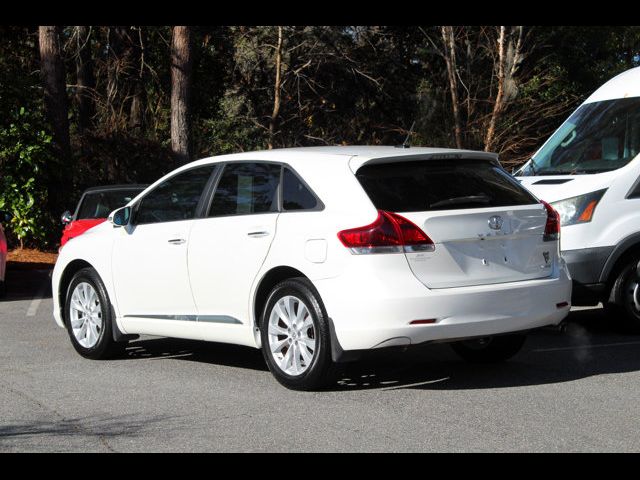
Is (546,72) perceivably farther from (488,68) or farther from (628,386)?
(628,386)

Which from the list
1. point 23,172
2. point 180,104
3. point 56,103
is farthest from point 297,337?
point 180,104

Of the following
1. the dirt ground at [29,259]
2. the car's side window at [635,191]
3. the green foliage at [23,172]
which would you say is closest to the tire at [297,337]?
the car's side window at [635,191]

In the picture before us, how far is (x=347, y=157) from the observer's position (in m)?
7.99

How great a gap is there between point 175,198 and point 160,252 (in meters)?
0.46

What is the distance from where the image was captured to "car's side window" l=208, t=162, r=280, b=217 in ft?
27.4

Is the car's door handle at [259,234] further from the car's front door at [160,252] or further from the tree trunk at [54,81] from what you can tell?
the tree trunk at [54,81]

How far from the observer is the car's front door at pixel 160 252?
29.1ft

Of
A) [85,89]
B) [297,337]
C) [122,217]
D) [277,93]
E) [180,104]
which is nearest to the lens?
[297,337]

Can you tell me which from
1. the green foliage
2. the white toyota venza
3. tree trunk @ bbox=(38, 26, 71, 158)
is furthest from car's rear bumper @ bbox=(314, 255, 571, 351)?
tree trunk @ bbox=(38, 26, 71, 158)

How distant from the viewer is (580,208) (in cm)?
1046

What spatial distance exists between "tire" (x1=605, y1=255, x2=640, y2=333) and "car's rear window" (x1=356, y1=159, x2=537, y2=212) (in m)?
2.50

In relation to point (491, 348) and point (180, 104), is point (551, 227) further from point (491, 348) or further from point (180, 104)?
point (180, 104)

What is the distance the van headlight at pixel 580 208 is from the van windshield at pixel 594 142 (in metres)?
0.38
